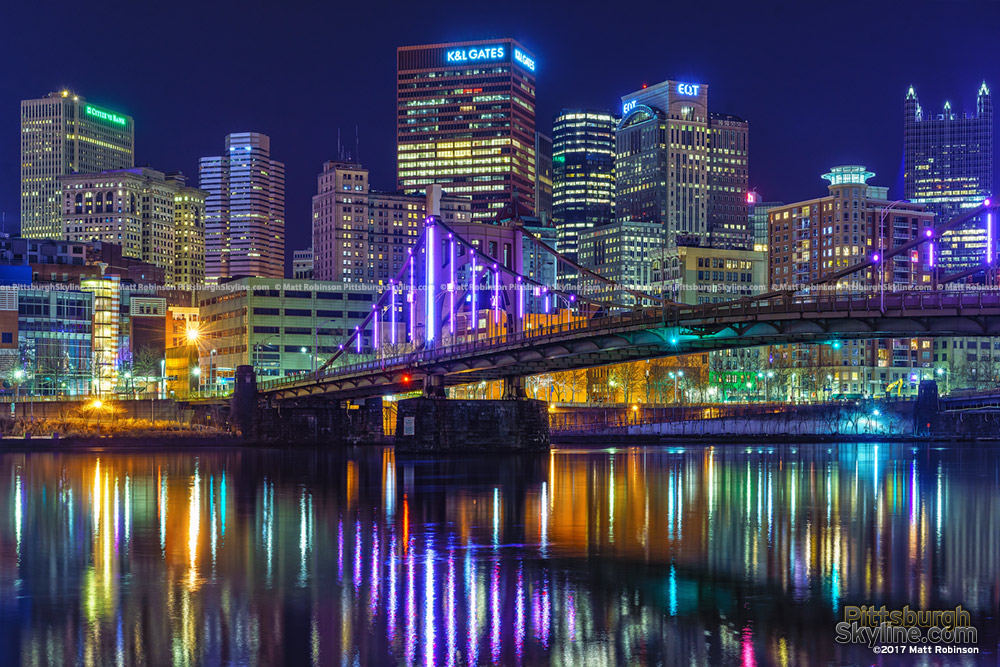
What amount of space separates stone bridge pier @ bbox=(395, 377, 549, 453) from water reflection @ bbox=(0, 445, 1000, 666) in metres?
32.7

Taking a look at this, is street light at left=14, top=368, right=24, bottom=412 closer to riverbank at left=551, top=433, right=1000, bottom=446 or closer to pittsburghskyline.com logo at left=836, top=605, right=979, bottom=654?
riverbank at left=551, top=433, right=1000, bottom=446

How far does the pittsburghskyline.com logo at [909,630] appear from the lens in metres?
21.6

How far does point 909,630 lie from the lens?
22875mm

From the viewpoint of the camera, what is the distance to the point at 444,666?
20203 mm

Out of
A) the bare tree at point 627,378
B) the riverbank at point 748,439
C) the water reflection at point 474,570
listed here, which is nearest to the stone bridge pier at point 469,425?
the riverbank at point 748,439

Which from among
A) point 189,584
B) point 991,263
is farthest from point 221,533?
point 991,263

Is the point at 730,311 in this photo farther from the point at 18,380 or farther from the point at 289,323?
the point at 289,323

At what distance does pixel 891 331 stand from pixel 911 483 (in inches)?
393

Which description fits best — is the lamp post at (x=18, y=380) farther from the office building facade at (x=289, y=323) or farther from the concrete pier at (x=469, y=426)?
the concrete pier at (x=469, y=426)

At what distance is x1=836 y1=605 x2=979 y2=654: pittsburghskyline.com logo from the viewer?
21.6 metres

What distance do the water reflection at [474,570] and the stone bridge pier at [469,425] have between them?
32723mm

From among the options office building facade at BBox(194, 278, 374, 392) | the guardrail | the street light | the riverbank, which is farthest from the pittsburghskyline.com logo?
office building facade at BBox(194, 278, 374, 392)

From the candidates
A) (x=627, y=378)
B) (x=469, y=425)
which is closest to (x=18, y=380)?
(x=469, y=425)

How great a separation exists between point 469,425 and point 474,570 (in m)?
64.6
